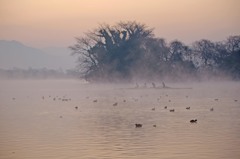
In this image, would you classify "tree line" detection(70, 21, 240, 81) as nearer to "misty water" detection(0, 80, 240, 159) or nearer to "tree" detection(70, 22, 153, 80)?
"tree" detection(70, 22, 153, 80)

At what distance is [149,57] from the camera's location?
80688 millimetres

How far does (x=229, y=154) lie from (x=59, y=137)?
6.01 metres

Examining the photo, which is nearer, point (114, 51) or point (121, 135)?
point (121, 135)

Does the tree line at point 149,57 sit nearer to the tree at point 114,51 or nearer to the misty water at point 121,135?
the tree at point 114,51

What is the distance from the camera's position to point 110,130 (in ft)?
63.5

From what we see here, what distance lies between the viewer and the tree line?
268 ft

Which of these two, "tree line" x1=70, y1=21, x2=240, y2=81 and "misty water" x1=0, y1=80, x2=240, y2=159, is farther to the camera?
"tree line" x1=70, y1=21, x2=240, y2=81

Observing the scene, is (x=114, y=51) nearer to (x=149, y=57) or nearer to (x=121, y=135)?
(x=149, y=57)

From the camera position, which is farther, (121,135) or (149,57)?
(149,57)

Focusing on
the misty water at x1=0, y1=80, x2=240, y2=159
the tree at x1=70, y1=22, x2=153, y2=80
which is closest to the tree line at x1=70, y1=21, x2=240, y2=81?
the tree at x1=70, y1=22, x2=153, y2=80

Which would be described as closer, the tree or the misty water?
the misty water

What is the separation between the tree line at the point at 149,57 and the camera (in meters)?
81.8

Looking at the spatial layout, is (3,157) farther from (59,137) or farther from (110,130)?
(110,130)

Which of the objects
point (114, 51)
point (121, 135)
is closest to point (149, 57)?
point (114, 51)
